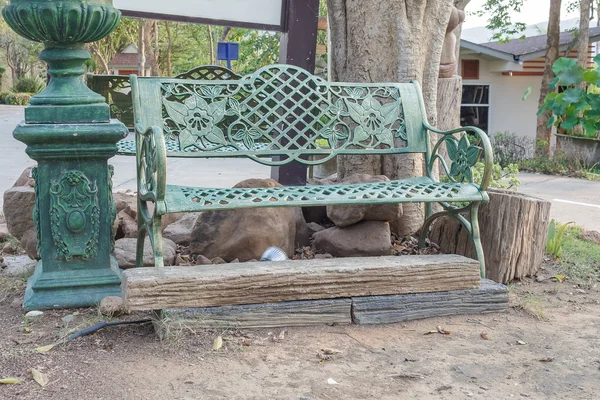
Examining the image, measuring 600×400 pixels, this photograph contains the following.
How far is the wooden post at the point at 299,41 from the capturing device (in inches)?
235

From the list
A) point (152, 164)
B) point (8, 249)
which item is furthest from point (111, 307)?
point (8, 249)

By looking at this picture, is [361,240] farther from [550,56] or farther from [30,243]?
[550,56]

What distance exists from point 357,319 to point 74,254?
154 cm

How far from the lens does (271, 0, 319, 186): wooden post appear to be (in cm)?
598

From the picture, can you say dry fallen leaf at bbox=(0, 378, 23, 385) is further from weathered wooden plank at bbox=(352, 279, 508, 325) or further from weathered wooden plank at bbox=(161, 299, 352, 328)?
weathered wooden plank at bbox=(352, 279, 508, 325)

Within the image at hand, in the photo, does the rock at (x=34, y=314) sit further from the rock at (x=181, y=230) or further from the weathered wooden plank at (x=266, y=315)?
the rock at (x=181, y=230)

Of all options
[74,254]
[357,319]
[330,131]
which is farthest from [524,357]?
[74,254]

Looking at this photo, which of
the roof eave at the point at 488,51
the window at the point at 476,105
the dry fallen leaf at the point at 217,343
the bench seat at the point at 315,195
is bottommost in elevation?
the dry fallen leaf at the point at 217,343

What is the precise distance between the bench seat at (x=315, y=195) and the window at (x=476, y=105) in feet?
51.5

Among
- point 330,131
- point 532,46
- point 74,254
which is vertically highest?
point 532,46

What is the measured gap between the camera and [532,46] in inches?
751

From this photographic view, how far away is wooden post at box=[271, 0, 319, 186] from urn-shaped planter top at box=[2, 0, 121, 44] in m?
2.37

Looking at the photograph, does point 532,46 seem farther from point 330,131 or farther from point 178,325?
point 178,325

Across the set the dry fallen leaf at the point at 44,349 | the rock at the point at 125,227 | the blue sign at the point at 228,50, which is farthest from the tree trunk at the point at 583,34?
the dry fallen leaf at the point at 44,349
